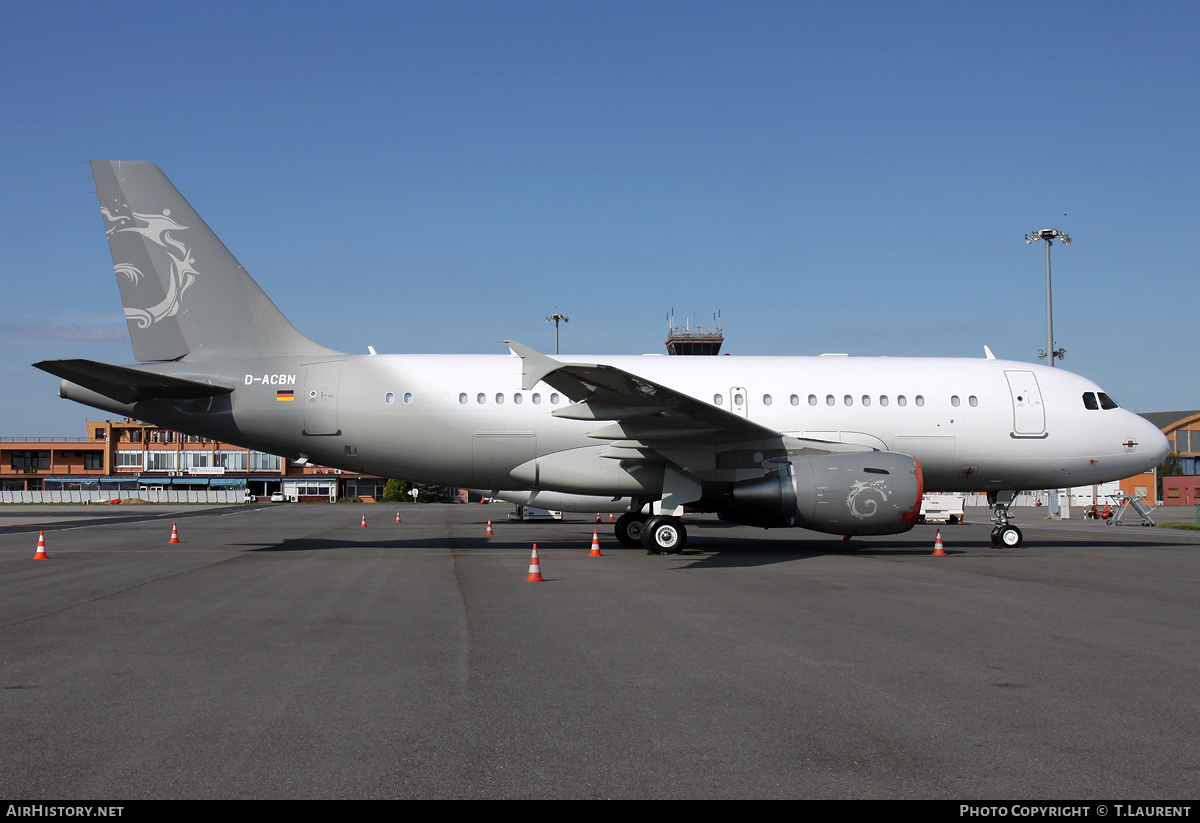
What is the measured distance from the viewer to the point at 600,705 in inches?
225

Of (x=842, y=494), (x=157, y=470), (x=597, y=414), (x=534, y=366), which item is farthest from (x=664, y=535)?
(x=157, y=470)

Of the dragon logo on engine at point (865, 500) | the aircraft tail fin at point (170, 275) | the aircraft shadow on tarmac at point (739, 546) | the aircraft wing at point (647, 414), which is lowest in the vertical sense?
the aircraft shadow on tarmac at point (739, 546)

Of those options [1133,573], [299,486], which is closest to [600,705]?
[1133,573]

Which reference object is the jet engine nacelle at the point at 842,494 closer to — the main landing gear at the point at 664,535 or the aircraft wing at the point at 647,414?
the aircraft wing at the point at 647,414

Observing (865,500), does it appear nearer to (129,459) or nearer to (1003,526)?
(1003,526)

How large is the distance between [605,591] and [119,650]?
5.87m

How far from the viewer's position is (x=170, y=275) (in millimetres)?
17734

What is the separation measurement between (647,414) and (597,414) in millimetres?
917

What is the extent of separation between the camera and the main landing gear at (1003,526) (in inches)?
777

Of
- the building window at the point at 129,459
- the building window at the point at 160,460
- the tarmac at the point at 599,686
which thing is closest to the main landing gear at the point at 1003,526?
the tarmac at the point at 599,686

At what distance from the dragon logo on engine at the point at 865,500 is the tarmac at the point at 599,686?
7.72ft

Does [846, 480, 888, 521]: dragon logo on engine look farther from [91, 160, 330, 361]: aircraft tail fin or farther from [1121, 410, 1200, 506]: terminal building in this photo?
[1121, 410, 1200, 506]: terminal building

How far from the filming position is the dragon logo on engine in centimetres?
1583
